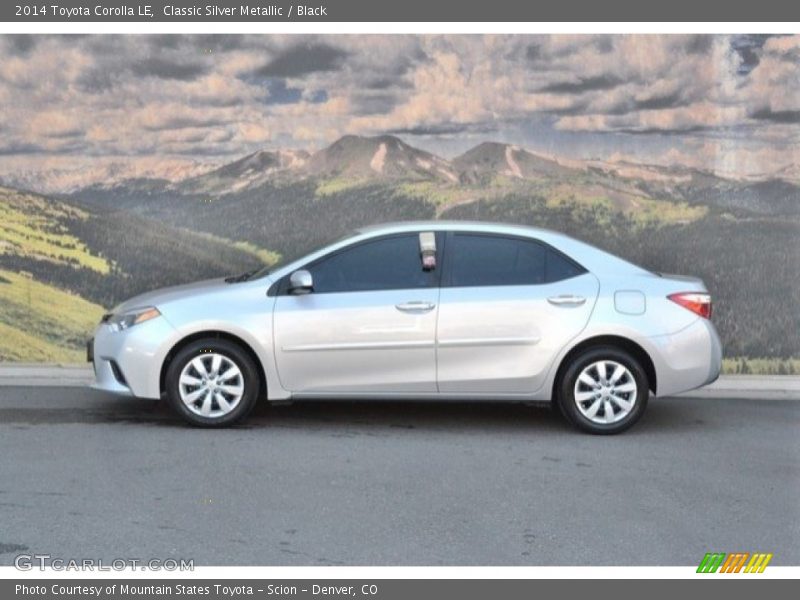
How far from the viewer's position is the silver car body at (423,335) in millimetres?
8164

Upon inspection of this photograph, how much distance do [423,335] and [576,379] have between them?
112 centimetres

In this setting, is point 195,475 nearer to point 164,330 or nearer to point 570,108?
point 164,330

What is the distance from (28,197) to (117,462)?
4.79m

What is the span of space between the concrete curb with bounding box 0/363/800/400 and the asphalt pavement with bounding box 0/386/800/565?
3.14 ft

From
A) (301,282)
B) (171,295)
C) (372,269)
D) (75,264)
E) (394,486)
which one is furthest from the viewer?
(75,264)

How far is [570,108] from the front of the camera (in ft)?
37.6

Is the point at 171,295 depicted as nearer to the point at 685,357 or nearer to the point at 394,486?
the point at 394,486

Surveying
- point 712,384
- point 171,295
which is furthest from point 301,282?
point 712,384

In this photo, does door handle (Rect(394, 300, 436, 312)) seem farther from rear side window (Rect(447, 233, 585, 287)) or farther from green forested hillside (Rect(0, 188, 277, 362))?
green forested hillside (Rect(0, 188, 277, 362))

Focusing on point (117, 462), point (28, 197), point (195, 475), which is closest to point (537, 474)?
point (195, 475)

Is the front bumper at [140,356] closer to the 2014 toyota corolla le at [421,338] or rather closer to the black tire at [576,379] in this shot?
the 2014 toyota corolla le at [421,338]

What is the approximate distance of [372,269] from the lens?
8.34 m

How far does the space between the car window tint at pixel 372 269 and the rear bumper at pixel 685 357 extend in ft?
5.64

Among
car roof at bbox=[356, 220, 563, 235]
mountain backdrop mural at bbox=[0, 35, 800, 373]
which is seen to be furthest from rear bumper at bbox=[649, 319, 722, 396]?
mountain backdrop mural at bbox=[0, 35, 800, 373]
